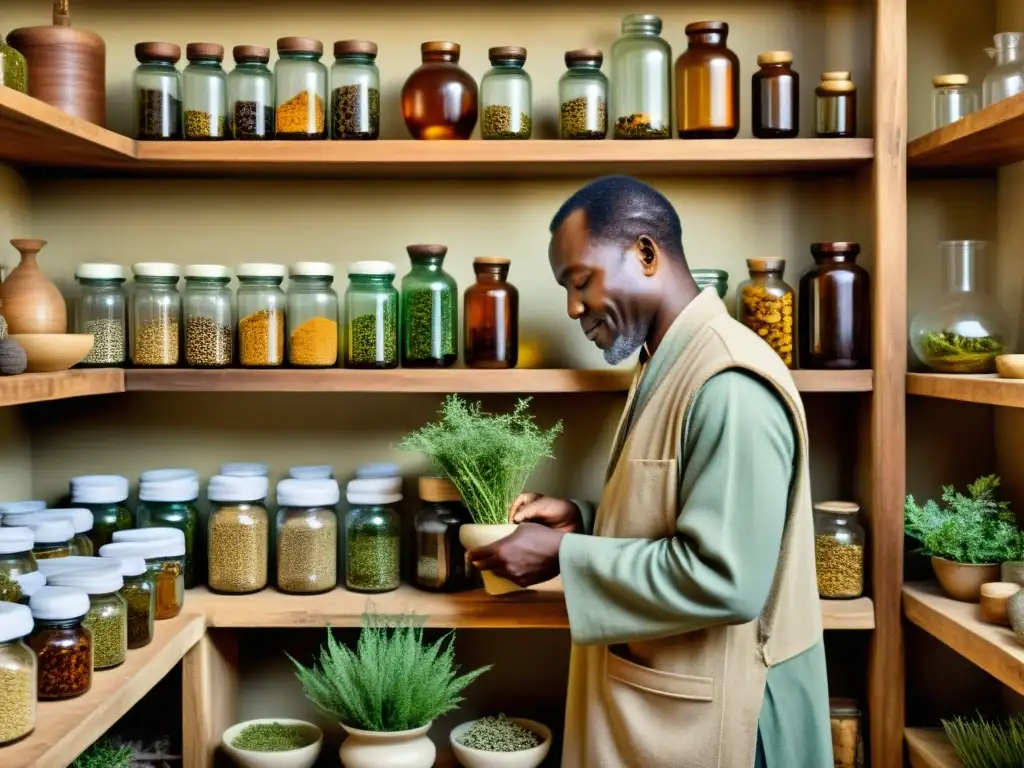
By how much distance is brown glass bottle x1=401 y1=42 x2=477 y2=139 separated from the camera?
84.7 inches

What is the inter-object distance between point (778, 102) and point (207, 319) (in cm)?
116

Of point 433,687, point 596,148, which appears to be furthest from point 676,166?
point 433,687

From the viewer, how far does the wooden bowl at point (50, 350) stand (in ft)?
5.95

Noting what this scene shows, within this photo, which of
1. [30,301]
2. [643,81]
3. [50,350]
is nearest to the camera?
[50,350]

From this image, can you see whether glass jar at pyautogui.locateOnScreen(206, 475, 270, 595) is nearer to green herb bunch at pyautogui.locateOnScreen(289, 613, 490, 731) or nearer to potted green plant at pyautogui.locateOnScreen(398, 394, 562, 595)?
green herb bunch at pyautogui.locateOnScreen(289, 613, 490, 731)

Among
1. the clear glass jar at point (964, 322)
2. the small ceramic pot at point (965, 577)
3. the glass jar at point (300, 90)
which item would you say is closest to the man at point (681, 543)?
the small ceramic pot at point (965, 577)

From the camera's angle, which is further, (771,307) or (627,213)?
(771,307)

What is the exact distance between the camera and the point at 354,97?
2.15m

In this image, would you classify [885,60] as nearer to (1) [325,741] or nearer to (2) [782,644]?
(2) [782,644]

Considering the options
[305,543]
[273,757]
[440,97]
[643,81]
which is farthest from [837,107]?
[273,757]

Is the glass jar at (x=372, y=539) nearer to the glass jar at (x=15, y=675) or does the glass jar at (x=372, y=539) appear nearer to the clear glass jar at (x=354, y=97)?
the clear glass jar at (x=354, y=97)

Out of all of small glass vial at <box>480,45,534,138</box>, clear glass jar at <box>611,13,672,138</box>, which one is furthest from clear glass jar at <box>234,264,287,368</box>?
clear glass jar at <box>611,13,672,138</box>

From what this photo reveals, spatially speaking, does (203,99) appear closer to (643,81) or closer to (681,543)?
(643,81)

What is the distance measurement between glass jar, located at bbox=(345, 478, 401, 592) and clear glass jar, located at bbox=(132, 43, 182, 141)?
0.76m
